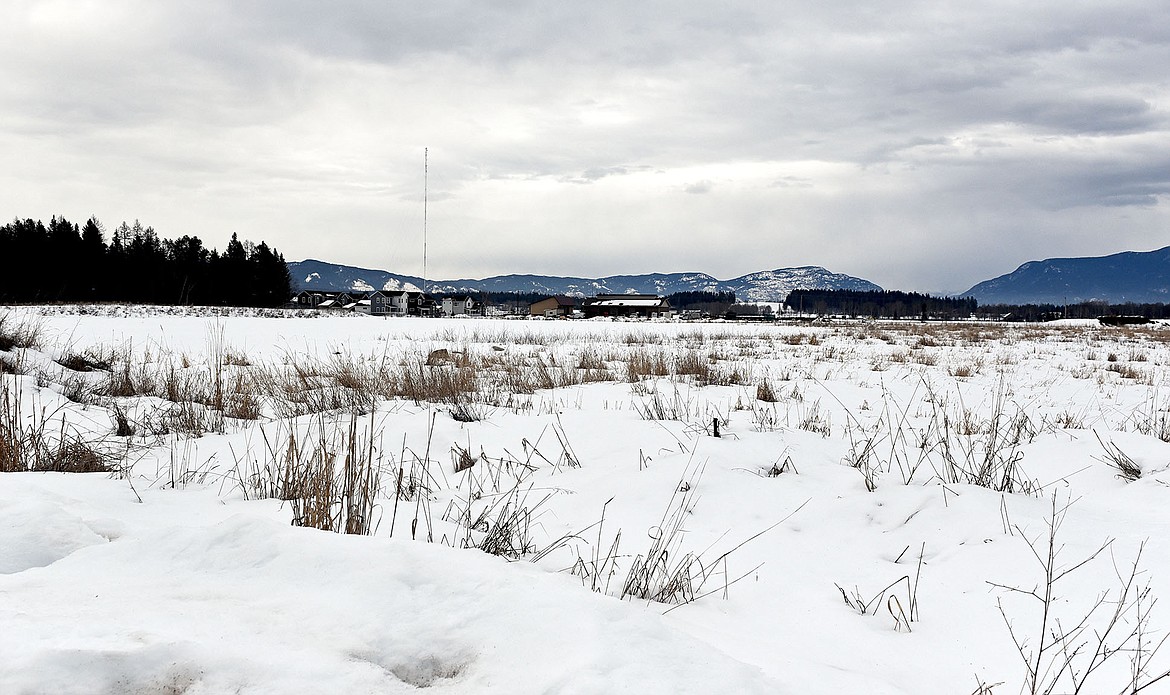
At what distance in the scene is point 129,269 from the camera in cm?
5753

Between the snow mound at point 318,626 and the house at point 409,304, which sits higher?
the house at point 409,304

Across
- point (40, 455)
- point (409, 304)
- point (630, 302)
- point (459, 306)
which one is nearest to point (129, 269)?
point (409, 304)

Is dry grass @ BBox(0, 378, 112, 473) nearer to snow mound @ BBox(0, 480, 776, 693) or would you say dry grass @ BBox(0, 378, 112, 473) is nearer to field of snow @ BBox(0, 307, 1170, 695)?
field of snow @ BBox(0, 307, 1170, 695)

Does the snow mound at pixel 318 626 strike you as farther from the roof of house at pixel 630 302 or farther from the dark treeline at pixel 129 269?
the roof of house at pixel 630 302

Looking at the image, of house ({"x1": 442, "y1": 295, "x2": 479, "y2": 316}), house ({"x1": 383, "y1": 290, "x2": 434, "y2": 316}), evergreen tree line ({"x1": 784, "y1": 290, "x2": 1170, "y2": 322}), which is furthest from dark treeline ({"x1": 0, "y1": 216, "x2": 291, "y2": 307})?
evergreen tree line ({"x1": 784, "y1": 290, "x2": 1170, "y2": 322})

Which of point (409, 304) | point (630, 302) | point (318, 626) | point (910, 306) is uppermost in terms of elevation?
point (630, 302)

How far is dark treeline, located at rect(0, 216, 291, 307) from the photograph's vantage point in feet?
169

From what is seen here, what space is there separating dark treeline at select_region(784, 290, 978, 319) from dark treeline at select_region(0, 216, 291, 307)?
10388cm

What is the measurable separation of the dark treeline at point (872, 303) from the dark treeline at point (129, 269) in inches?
4090

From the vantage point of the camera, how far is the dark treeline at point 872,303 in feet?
442

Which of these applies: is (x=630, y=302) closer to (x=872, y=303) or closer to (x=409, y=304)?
(x=409, y=304)

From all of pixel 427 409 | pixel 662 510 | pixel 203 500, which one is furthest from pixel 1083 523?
pixel 427 409

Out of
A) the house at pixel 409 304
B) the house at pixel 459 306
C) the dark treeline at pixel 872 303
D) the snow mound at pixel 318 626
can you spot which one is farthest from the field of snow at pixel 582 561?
the dark treeline at pixel 872 303

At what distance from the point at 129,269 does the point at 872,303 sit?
486 feet
